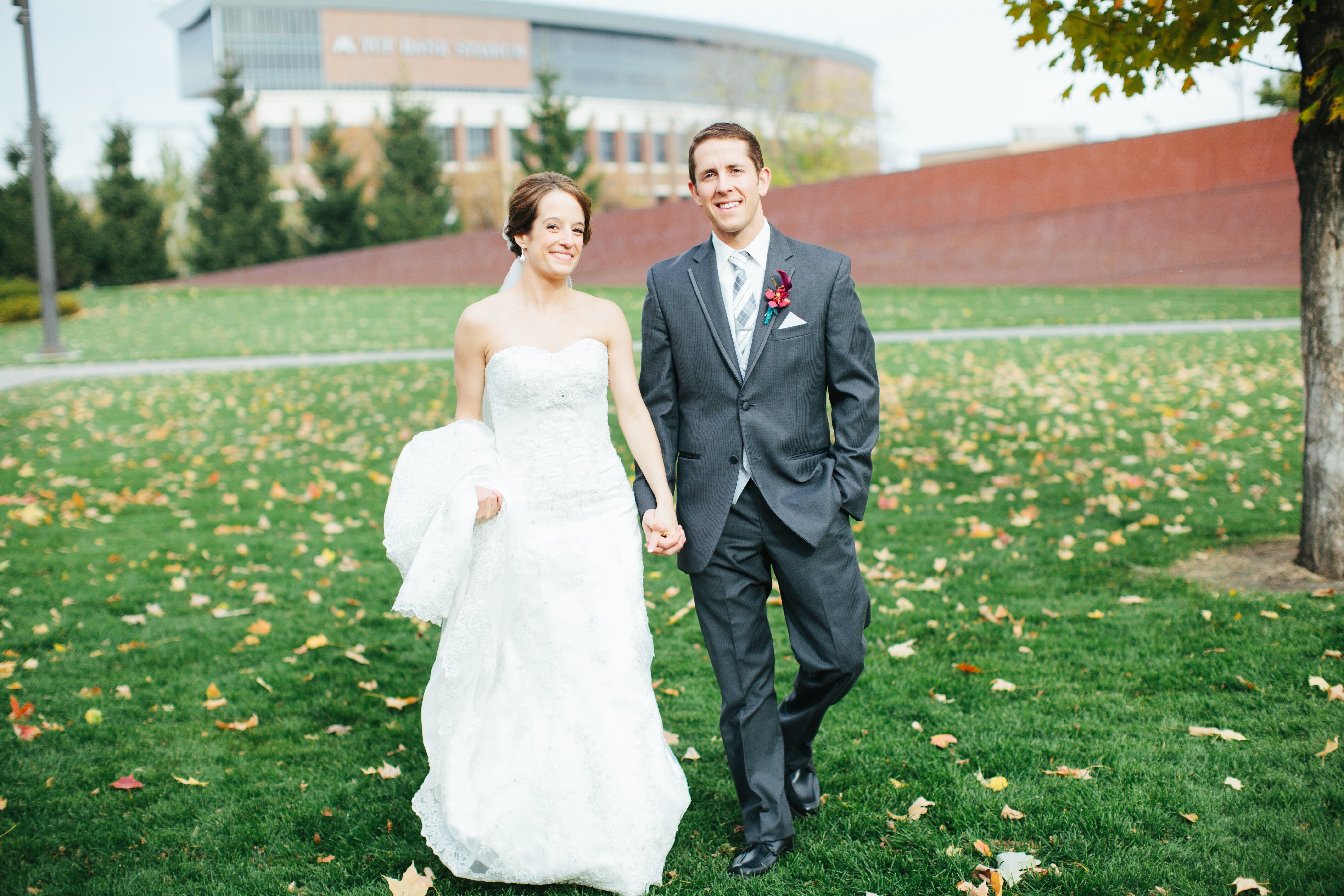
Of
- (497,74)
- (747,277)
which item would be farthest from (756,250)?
(497,74)

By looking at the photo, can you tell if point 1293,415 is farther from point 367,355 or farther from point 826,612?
point 367,355

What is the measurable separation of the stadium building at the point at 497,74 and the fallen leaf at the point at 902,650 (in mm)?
45913

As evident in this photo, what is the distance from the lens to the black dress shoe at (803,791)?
3.49 meters

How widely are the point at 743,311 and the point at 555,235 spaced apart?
2.06 ft

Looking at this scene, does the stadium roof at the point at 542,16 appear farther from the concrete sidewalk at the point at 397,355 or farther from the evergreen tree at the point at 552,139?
the concrete sidewalk at the point at 397,355

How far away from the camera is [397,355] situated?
54.0ft

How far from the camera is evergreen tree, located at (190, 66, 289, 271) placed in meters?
39.6

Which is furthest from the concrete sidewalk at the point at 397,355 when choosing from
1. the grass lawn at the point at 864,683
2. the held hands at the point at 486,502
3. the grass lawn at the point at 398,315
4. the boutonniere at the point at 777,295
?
the boutonniere at the point at 777,295

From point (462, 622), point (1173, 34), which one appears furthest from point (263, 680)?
point (1173, 34)

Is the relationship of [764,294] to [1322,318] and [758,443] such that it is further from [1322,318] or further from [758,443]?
[1322,318]

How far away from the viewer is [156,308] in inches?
1033

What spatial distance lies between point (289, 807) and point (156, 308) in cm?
2590

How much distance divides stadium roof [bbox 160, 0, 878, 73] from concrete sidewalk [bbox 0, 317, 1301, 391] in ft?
148

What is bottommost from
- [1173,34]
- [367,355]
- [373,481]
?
[373,481]
